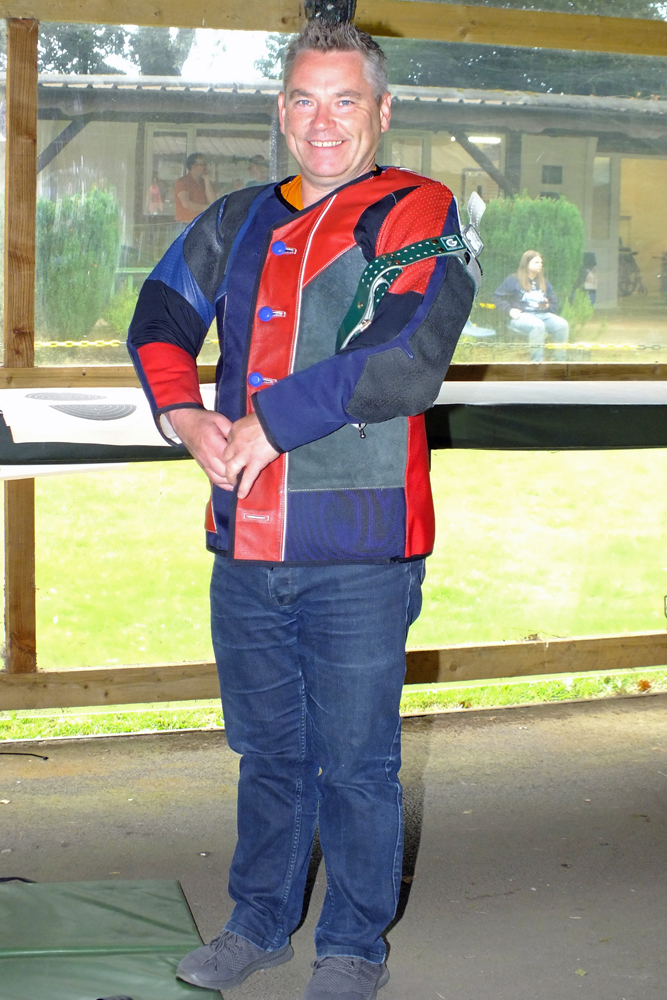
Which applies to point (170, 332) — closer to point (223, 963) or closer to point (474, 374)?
point (223, 963)

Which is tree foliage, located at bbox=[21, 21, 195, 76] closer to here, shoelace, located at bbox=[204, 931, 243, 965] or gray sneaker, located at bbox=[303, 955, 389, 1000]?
shoelace, located at bbox=[204, 931, 243, 965]

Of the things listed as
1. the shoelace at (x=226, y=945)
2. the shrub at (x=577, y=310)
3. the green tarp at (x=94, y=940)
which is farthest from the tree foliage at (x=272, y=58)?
the shoelace at (x=226, y=945)

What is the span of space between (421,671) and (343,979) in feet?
5.90

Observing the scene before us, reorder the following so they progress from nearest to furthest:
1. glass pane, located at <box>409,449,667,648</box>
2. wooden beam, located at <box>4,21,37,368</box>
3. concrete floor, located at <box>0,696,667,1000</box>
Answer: concrete floor, located at <box>0,696,667,1000</box>, wooden beam, located at <box>4,21,37,368</box>, glass pane, located at <box>409,449,667,648</box>

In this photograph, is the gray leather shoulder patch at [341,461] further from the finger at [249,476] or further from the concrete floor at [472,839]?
the concrete floor at [472,839]

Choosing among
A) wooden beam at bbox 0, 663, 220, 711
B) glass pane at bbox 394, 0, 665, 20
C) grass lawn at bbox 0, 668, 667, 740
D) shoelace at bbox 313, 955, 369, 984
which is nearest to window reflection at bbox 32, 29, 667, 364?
glass pane at bbox 394, 0, 665, 20

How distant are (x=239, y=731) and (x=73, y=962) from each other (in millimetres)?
597

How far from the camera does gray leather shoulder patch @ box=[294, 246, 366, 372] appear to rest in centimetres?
165

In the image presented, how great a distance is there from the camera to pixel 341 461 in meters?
1.68

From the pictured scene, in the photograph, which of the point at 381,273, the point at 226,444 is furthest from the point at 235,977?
the point at 381,273

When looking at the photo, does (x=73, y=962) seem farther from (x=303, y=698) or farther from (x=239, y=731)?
(x=303, y=698)

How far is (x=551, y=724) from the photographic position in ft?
11.5

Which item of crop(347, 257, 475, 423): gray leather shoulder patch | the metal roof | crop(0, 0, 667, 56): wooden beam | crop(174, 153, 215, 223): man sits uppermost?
crop(0, 0, 667, 56): wooden beam

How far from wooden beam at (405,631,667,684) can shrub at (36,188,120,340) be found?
1544 mm
